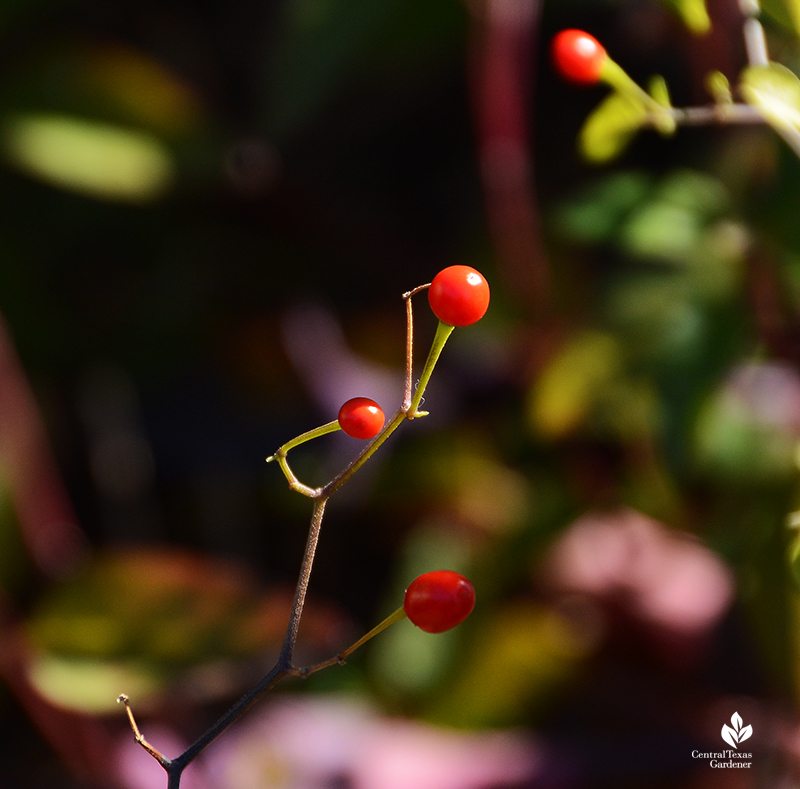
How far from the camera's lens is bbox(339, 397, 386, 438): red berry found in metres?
0.35

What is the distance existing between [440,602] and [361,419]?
0.09 meters

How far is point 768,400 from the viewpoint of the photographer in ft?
2.61

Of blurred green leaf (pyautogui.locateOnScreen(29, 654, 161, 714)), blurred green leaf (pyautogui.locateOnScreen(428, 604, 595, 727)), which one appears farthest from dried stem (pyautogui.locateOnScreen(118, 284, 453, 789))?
blurred green leaf (pyautogui.locateOnScreen(428, 604, 595, 727))

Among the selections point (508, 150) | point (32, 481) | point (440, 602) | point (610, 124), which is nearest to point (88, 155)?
point (32, 481)

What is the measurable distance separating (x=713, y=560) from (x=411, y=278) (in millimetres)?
509

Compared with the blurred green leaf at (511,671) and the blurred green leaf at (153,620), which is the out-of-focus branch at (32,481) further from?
the blurred green leaf at (511,671)

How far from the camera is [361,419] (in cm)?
35

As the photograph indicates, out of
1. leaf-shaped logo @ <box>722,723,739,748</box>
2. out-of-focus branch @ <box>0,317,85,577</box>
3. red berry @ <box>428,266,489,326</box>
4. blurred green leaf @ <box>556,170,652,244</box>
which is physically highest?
red berry @ <box>428,266,489,326</box>

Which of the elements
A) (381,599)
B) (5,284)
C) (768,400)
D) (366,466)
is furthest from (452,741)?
(5,284)

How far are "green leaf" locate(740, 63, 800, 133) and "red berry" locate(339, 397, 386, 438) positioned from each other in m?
0.25

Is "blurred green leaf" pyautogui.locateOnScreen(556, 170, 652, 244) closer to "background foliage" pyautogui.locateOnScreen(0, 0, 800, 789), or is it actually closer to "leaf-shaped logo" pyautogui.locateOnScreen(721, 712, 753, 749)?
"background foliage" pyautogui.locateOnScreen(0, 0, 800, 789)

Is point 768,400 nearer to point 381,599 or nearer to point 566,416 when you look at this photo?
point 566,416

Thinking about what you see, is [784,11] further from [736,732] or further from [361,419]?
[736,732]

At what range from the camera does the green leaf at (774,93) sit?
0.42 meters
